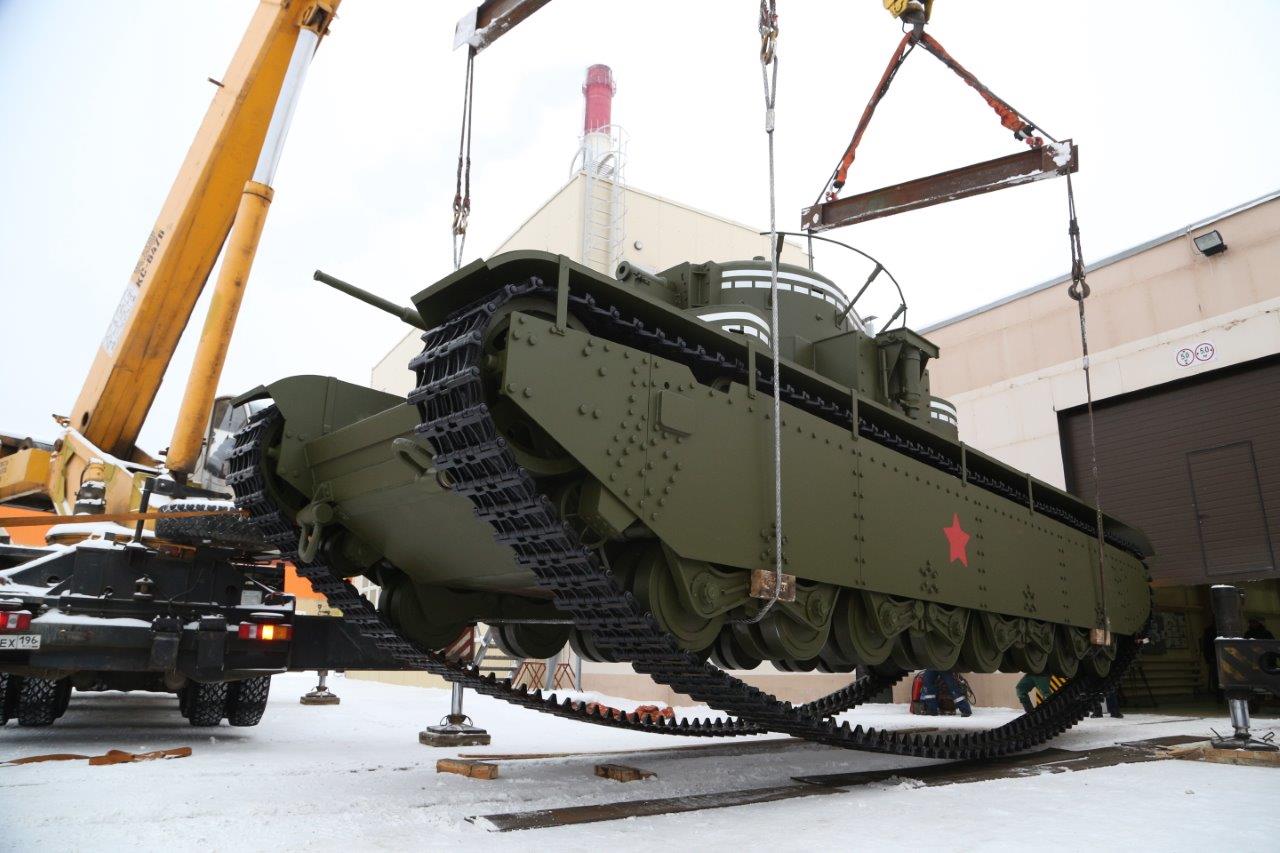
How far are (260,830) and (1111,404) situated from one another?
1314 cm

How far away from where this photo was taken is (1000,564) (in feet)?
23.9

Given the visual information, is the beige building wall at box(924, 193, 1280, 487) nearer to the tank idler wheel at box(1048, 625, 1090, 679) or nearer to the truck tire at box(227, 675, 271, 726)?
the tank idler wheel at box(1048, 625, 1090, 679)

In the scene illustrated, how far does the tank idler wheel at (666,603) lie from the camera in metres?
4.43

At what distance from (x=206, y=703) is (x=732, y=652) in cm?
502

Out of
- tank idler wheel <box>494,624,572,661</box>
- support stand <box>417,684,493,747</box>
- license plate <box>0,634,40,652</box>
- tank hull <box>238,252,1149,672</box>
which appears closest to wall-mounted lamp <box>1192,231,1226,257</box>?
tank hull <box>238,252,1149,672</box>

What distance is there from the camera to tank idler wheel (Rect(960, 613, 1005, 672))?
23.4ft

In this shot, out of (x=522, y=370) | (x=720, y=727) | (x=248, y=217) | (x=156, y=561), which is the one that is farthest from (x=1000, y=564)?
(x=248, y=217)

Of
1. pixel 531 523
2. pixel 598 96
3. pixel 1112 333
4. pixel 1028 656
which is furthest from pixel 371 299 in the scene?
pixel 598 96

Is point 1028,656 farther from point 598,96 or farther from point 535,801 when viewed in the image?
point 598,96

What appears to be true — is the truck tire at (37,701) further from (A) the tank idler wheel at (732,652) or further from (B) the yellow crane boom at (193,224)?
(A) the tank idler wheel at (732,652)

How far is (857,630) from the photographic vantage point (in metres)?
5.79

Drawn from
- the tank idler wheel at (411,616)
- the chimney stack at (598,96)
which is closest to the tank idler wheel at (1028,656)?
the tank idler wheel at (411,616)

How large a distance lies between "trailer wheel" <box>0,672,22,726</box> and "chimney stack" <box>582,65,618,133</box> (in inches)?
846

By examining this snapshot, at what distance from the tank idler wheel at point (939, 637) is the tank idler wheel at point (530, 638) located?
254cm
